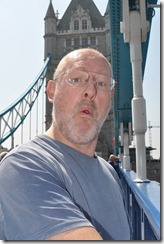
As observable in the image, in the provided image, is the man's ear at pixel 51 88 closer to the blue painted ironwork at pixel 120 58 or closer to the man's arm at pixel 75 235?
the man's arm at pixel 75 235

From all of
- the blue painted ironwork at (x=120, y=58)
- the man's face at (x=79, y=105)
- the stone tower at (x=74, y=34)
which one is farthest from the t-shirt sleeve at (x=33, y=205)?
the stone tower at (x=74, y=34)

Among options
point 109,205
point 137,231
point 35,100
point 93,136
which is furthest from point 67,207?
point 35,100

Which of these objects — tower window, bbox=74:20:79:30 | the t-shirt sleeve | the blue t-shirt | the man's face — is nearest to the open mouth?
the man's face

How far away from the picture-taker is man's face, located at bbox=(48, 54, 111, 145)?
0.81m

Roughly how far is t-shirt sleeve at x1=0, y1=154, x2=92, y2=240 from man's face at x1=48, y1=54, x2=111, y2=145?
0.26m

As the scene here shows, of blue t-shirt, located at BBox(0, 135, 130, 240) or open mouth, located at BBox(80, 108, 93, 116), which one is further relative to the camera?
open mouth, located at BBox(80, 108, 93, 116)

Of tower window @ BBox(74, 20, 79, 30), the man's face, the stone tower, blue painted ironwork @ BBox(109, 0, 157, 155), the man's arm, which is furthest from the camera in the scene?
tower window @ BBox(74, 20, 79, 30)

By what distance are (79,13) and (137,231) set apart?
107 ft

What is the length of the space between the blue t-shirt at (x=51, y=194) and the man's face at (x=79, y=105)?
8 centimetres

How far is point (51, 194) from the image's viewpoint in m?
0.52

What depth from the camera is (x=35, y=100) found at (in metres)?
22.9

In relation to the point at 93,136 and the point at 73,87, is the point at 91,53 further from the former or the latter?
the point at 93,136

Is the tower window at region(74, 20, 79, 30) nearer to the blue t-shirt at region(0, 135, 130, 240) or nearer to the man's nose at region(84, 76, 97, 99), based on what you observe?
the man's nose at region(84, 76, 97, 99)

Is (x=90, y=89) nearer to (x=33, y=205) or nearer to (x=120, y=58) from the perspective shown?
(x=33, y=205)
